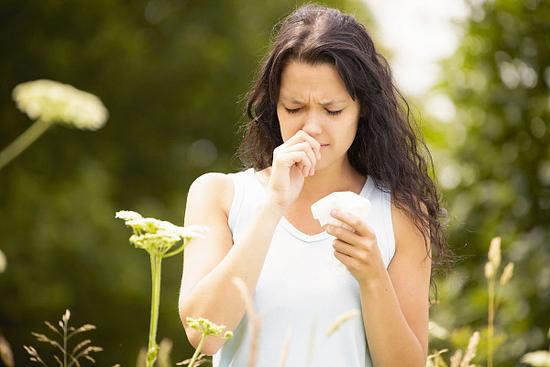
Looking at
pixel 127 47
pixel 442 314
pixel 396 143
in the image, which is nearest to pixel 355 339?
pixel 396 143

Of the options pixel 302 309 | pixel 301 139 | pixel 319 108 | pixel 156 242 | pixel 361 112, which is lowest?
pixel 156 242

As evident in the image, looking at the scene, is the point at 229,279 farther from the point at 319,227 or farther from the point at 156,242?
the point at 156,242

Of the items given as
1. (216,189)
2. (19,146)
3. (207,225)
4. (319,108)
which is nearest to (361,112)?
(319,108)

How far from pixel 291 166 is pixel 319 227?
1.06ft

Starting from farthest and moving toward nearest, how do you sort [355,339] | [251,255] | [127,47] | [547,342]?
[127,47] → [547,342] → [355,339] → [251,255]

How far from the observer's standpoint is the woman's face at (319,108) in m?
3.22

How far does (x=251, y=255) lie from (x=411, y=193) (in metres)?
0.87

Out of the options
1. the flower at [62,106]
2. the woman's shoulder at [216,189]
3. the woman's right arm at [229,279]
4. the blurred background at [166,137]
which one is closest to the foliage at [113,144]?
the blurred background at [166,137]

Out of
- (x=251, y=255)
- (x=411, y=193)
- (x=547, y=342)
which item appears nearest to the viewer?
(x=251, y=255)

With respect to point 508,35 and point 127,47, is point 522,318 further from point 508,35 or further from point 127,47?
point 127,47

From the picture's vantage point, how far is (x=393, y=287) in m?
3.26

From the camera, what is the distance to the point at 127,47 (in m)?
15.4

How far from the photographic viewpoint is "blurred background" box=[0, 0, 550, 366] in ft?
25.0

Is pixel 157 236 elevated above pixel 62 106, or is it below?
below
